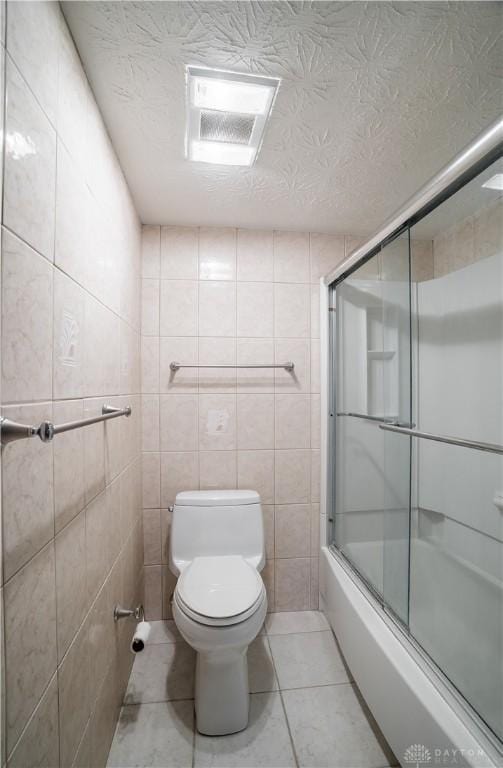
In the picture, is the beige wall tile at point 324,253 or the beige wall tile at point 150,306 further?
the beige wall tile at point 324,253

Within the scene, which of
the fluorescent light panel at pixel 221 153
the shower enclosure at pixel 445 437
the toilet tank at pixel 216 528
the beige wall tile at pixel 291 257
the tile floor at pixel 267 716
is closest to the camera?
the shower enclosure at pixel 445 437

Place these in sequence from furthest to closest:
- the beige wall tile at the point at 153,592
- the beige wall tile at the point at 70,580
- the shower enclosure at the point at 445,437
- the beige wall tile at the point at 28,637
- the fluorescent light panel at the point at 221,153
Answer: the beige wall tile at the point at 153,592 < the fluorescent light panel at the point at 221,153 < the shower enclosure at the point at 445,437 < the beige wall tile at the point at 70,580 < the beige wall tile at the point at 28,637

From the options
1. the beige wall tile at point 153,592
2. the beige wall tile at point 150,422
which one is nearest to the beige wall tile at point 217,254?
the beige wall tile at point 150,422

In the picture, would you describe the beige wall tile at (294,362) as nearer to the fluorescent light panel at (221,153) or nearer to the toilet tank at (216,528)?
the toilet tank at (216,528)

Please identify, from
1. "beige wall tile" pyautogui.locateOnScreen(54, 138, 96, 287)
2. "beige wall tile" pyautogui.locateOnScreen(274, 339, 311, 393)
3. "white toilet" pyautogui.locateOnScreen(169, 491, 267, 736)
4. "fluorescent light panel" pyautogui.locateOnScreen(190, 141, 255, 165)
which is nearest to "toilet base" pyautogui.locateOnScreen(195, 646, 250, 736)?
"white toilet" pyautogui.locateOnScreen(169, 491, 267, 736)

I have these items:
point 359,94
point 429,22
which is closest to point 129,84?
point 359,94

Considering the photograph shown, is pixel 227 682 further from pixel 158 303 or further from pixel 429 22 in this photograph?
pixel 429 22

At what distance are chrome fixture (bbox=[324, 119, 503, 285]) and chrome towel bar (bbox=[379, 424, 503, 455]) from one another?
70 centimetres

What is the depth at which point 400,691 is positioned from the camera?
1.07 metres

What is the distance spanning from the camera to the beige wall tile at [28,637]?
1.94ft

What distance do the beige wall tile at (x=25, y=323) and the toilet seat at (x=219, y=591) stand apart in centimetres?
94

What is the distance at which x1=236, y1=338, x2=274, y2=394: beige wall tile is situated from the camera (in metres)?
1.90

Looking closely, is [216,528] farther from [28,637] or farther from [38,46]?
[38,46]

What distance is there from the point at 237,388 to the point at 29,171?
1.36 meters
